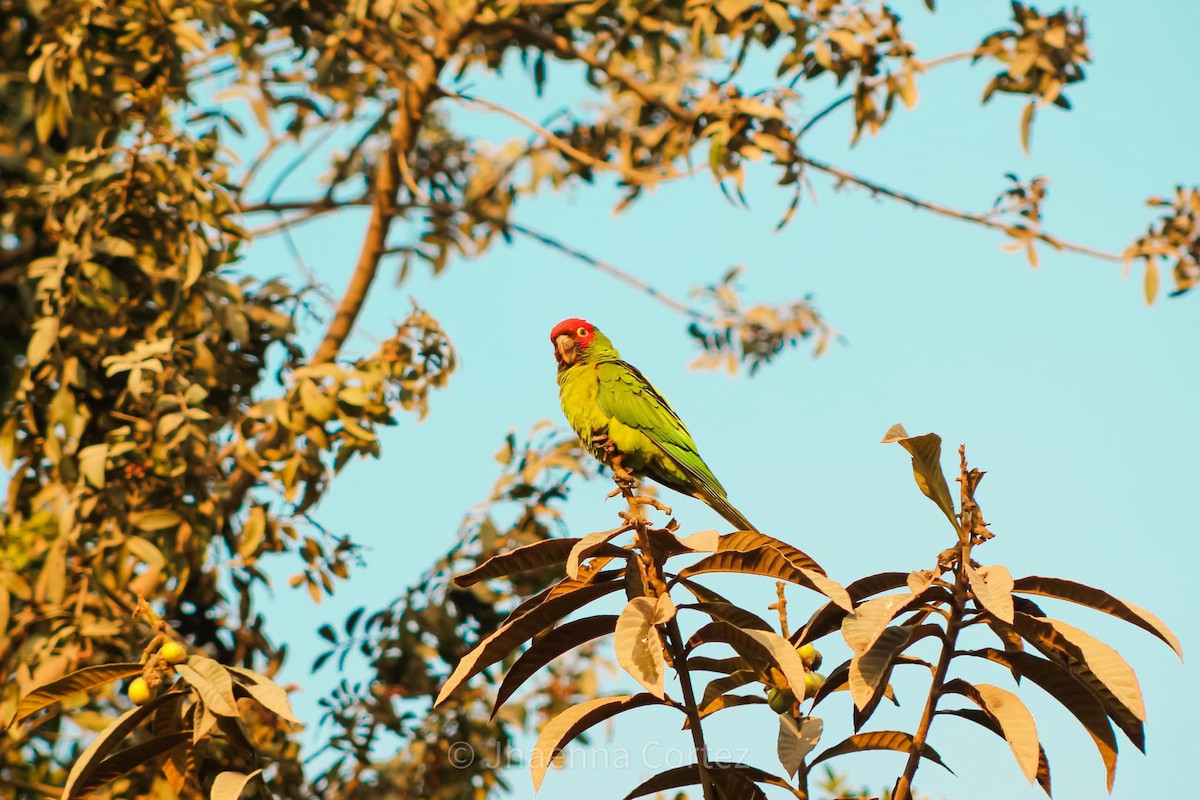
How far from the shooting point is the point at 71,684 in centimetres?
213

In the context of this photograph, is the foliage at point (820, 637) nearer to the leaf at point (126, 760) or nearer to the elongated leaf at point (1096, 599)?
the elongated leaf at point (1096, 599)

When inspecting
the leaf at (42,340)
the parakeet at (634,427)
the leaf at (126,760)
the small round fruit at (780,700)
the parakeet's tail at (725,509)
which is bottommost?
the leaf at (126,760)

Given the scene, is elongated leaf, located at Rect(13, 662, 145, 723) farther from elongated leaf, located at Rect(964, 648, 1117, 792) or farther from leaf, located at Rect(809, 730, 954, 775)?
elongated leaf, located at Rect(964, 648, 1117, 792)

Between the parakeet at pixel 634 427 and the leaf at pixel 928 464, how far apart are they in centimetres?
187

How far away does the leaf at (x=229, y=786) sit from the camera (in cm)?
198

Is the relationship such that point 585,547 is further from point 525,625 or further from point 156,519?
point 156,519

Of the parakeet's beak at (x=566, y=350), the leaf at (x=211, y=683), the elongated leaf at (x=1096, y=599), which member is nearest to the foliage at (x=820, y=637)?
the elongated leaf at (x=1096, y=599)

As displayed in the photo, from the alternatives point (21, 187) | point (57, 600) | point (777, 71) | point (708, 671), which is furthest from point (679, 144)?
point (708, 671)

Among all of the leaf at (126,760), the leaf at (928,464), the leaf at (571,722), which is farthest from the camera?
the leaf at (126,760)

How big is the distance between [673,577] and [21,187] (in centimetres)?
369

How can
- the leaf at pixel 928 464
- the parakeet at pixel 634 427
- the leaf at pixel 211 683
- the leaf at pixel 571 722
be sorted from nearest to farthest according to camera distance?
the leaf at pixel 928 464 → the leaf at pixel 571 722 → the leaf at pixel 211 683 → the parakeet at pixel 634 427

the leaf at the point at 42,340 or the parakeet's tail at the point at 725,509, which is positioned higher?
the leaf at the point at 42,340

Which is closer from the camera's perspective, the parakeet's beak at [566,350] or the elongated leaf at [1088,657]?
the elongated leaf at [1088,657]

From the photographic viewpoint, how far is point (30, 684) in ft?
11.9
